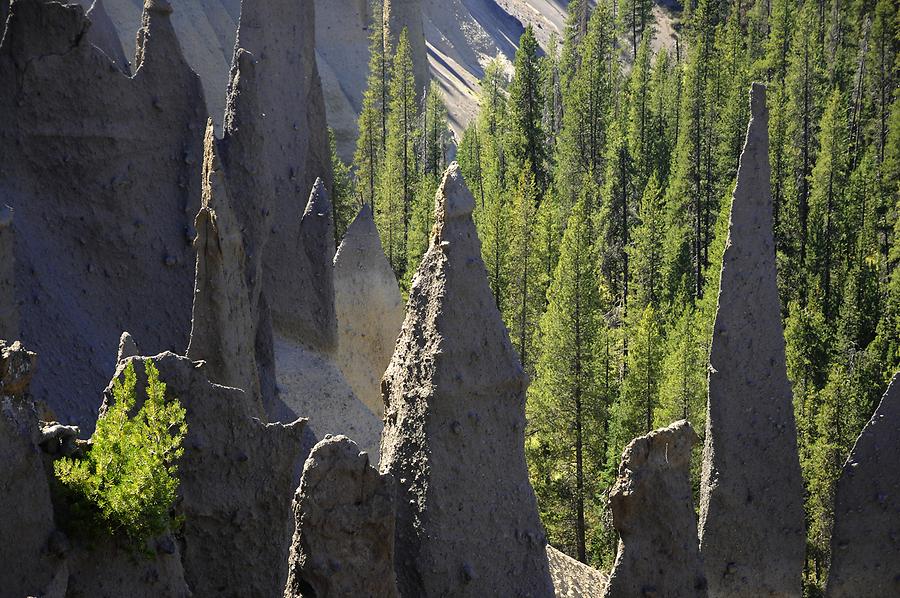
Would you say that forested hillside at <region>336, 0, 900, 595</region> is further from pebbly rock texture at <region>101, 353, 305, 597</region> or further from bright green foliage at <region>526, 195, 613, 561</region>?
pebbly rock texture at <region>101, 353, 305, 597</region>

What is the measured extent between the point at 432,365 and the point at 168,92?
160 inches

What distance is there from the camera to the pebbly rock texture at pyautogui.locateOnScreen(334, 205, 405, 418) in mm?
15156

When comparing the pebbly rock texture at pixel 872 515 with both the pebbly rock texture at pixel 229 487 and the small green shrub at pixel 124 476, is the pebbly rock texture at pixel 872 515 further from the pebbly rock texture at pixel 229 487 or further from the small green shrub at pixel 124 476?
the small green shrub at pixel 124 476

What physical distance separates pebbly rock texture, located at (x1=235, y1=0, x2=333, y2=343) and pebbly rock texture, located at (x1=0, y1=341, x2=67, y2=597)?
7197mm

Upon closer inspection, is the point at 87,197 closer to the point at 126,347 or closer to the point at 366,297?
the point at 126,347

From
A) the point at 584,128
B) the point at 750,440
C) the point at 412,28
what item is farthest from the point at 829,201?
the point at 750,440

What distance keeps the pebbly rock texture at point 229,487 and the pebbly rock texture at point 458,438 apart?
738mm

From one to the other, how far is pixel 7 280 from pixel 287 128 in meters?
6.03

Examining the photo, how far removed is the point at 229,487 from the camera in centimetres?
677

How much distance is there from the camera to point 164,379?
6.54 metres

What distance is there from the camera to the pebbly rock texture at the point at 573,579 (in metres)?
9.06

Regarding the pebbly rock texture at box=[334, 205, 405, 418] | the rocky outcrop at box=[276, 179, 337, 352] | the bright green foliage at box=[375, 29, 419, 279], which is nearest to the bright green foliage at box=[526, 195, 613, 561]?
the pebbly rock texture at box=[334, 205, 405, 418]

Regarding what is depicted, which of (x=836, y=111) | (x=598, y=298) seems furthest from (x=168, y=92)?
(x=836, y=111)

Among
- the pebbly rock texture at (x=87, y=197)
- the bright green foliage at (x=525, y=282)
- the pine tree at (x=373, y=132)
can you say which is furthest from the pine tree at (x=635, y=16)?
the pebbly rock texture at (x=87, y=197)
